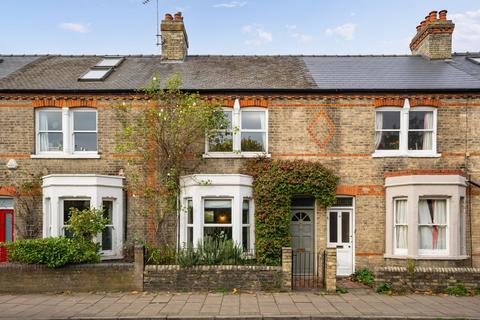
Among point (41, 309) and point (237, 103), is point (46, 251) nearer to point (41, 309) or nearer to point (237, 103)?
point (41, 309)

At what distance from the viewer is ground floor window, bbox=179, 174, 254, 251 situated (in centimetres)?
1220

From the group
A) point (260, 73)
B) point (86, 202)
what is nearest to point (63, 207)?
point (86, 202)

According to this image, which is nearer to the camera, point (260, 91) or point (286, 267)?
point (286, 267)

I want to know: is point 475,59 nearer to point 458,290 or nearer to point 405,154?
point 405,154

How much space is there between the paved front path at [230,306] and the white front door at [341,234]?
2.88 meters

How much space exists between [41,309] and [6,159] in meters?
6.53

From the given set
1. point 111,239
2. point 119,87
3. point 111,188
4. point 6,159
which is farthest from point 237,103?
point 6,159

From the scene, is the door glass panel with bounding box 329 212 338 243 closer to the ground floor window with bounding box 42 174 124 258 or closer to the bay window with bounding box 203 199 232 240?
the bay window with bounding box 203 199 232 240

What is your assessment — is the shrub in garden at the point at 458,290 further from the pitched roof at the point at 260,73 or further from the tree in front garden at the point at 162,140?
the tree in front garden at the point at 162,140

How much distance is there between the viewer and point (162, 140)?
41.0 feet

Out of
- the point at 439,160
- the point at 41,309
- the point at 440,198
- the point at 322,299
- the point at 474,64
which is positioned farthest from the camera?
the point at 474,64

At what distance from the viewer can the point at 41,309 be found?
887 centimetres

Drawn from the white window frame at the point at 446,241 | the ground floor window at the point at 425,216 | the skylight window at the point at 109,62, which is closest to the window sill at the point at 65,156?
the skylight window at the point at 109,62

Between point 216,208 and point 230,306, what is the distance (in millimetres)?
3927
